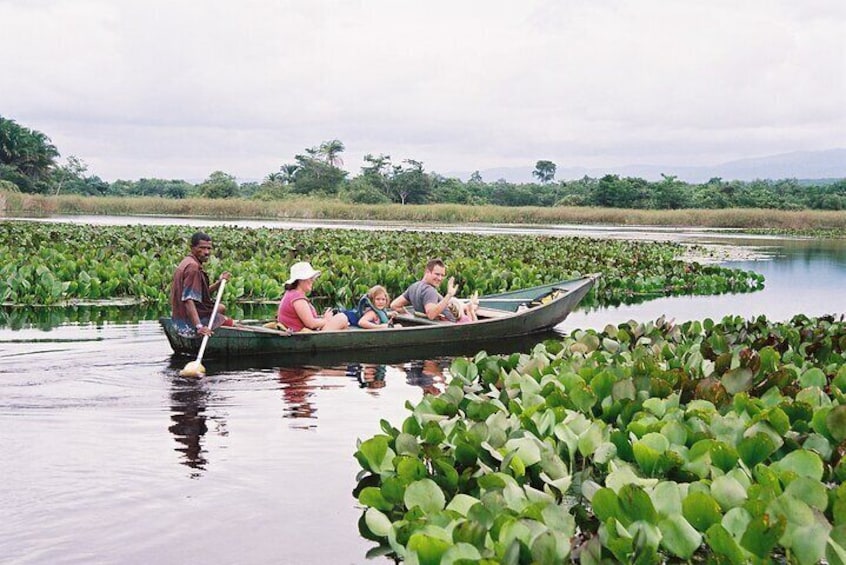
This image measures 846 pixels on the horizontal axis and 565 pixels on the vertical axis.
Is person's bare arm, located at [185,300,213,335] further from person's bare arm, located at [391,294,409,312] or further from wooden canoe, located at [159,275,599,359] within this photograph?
person's bare arm, located at [391,294,409,312]

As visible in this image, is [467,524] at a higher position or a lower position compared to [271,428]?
higher

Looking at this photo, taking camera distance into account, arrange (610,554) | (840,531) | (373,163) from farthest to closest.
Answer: (373,163), (610,554), (840,531)

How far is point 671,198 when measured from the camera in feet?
192

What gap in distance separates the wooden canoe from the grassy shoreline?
37.6 metres

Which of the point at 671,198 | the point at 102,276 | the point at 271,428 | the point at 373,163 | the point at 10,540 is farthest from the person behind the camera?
the point at 373,163

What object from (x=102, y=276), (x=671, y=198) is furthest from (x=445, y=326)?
(x=671, y=198)

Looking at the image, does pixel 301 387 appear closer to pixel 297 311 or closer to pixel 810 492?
pixel 297 311

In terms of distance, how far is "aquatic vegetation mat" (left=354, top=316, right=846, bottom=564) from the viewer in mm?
3377

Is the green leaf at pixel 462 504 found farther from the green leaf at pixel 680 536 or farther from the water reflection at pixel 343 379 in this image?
the water reflection at pixel 343 379

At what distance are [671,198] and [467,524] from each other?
5752 centimetres

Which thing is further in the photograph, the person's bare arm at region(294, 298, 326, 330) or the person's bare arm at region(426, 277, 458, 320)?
the person's bare arm at region(426, 277, 458, 320)

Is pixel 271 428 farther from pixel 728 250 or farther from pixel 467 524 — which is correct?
pixel 728 250

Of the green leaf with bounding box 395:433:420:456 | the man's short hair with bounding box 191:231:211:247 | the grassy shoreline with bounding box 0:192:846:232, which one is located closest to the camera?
the green leaf with bounding box 395:433:420:456

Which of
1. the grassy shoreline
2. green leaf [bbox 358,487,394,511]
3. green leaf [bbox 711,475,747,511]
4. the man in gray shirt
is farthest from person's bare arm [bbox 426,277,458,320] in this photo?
the grassy shoreline
